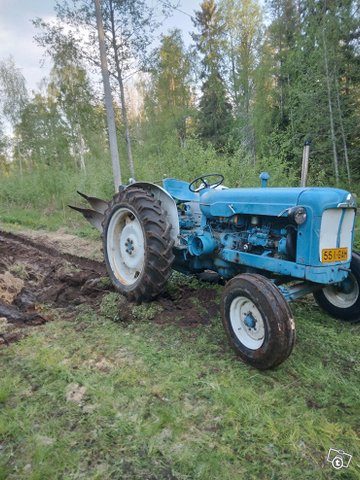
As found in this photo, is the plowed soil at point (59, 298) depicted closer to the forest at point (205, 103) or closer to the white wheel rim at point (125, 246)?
the white wheel rim at point (125, 246)

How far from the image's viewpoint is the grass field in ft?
5.60

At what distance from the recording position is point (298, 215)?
8.27ft

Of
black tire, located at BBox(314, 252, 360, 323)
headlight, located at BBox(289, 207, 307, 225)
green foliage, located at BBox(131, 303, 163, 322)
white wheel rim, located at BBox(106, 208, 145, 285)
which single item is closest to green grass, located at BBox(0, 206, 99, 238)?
white wheel rim, located at BBox(106, 208, 145, 285)

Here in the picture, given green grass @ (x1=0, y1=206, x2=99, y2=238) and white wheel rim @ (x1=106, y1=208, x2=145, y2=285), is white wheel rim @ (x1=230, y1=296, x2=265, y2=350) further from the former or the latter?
green grass @ (x1=0, y1=206, x2=99, y2=238)

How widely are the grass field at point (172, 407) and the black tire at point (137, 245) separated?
0.52 meters

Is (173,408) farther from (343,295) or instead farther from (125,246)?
(125,246)

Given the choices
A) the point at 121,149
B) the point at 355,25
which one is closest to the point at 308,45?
the point at 355,25

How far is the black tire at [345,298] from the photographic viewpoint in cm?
307

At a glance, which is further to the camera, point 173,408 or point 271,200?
point 271,200

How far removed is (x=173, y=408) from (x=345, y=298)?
6.73 feet

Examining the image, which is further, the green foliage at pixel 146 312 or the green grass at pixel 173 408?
the green foliage at pixel 146 312

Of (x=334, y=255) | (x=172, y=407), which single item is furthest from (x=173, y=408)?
(x=334, y=255)

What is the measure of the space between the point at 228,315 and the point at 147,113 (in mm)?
20628

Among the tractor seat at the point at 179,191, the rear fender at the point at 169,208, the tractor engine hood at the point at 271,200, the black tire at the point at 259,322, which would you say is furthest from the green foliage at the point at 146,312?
the tractor seat at the point at 179,191
